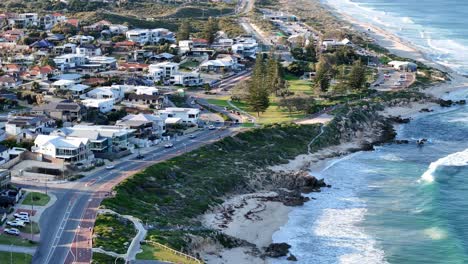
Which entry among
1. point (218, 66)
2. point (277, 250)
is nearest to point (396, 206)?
point (277, 250)

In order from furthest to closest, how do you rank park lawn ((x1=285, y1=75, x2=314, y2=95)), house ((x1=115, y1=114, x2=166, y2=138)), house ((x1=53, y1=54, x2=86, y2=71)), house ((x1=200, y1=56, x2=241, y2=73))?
1. house ((x1=200, y1=56, x2=241, y2=73))
2. house ((x1=53, y1=54, x2=86, y2=71))
3. park lawn ((x1=285, y1=75, x2=314, y2=95))
4. house ((x1=115, y1=114, x2=166, y2=138))

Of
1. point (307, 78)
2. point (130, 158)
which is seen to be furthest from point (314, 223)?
point (307, 78)

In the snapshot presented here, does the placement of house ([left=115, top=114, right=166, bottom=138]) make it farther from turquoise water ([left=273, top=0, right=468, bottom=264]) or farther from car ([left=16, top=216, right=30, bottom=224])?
car ([left=16, top=216, right=30, bottom=224])

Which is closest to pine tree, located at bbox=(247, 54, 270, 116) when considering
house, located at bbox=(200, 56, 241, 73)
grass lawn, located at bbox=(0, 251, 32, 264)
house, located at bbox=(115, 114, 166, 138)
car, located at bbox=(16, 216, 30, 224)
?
house, located at bbox=(115, 114, 166, 138)

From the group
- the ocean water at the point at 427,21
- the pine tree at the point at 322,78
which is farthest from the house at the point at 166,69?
the ocean water at the point at 427,21

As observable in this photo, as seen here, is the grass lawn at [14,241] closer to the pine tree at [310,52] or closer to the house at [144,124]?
the house at [144,124]

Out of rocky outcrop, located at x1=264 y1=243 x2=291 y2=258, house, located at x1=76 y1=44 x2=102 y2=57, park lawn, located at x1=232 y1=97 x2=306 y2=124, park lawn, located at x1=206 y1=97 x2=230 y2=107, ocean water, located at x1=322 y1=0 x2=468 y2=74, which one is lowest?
rocky outcrop, located at x1=264 y1=243 x2=291 y2=258
